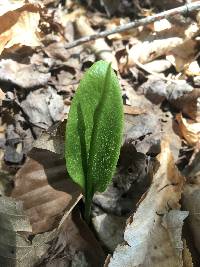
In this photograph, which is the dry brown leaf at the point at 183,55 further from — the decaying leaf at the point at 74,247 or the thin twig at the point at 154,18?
the decaying leaf at the point at 74,247

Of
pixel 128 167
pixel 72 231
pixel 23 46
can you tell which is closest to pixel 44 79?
pixel 23 46

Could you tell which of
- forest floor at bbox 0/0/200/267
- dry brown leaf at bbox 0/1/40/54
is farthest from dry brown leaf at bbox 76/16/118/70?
dry brown leaf at bbox 0/1/40/54

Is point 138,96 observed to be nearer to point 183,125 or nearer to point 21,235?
point 183,125

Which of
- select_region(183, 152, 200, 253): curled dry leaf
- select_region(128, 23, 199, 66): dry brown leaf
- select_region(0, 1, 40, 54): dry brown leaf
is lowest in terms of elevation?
select_region(183, 152, 200, 253): curled dry leaf

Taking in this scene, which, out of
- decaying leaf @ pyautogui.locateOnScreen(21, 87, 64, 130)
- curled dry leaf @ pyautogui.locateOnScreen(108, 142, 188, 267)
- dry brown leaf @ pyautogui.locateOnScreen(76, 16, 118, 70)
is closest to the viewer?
curled dry leaf @ pyautogui.locateOnScreen(108, 142, 188, 267)

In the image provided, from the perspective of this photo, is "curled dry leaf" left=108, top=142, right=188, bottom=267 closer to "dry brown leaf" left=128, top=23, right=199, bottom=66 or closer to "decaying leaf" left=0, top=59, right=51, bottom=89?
"decaying leaf" left=0, top=59, right=51, bottom=89
